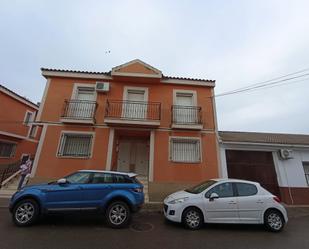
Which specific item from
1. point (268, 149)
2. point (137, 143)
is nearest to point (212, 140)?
point (268, 149)

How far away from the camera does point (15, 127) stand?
13.5 metres

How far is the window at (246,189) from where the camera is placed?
5.83 metres

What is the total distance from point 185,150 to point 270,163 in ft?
16.8

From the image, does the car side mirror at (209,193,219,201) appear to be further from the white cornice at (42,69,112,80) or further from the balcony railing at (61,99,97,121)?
the white cornice at (42,69,112,80)

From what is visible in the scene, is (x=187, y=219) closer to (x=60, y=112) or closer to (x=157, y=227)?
(x=157, y=227)

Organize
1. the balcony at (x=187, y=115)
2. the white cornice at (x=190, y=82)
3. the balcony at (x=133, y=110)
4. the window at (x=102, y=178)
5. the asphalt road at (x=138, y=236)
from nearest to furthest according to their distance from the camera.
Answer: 1. the asphalt road at (x=138, y=236)
2. the window at (x=102, y=178)
3. the balcony at (x=133, y=110)
4. the balcony at (x=187, y=115)
5. the white cornice at (x=190, y=82)

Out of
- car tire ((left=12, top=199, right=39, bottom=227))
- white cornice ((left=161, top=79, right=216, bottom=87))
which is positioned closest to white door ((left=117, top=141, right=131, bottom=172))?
white cornice ((left=161, top=79, right=216, bottom=87))

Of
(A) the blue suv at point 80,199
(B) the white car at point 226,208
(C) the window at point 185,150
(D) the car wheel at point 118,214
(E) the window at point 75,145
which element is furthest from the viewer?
(C) the window at point 185,150

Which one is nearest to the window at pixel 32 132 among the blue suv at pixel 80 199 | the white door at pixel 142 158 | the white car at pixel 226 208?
the white door at pixel 142 158

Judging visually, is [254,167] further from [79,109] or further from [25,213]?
[25,213]

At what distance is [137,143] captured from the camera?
36.5ft

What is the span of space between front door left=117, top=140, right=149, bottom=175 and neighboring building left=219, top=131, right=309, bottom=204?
454 cm

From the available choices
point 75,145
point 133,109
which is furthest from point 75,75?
point 75,145

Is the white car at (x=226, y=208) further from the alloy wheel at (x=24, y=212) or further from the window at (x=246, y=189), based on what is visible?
the alloy wheel at (x=24, y=212)
